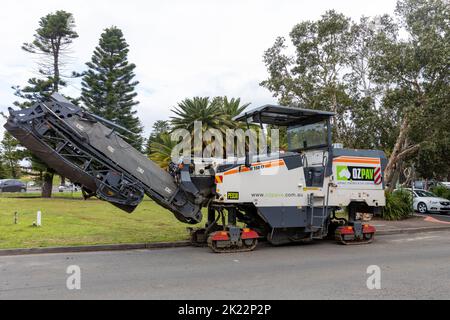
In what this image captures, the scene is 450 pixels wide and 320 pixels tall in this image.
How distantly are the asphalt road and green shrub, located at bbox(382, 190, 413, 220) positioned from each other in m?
7.07

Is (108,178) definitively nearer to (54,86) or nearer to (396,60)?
(396,60)

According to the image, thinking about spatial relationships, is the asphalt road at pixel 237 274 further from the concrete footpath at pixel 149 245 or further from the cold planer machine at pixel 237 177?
the cold planer machine at pixel 237 177

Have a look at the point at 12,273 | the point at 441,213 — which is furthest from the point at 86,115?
the point at 441,213

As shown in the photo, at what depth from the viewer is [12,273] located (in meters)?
7.73

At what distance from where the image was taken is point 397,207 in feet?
59.3

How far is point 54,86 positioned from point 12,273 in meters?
31.4

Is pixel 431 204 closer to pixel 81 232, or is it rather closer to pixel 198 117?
pixel 198 117

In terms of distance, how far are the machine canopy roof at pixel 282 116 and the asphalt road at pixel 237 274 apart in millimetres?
3451

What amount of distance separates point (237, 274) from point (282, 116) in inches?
211

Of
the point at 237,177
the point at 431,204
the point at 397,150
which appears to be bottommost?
the point at 431,204

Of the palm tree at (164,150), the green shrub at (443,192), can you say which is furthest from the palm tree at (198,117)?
the green shrub at (443,192)

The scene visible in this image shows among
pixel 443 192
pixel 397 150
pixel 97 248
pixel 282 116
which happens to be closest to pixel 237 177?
pixel 282 116

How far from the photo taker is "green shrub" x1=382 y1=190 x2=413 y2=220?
17.9 m
